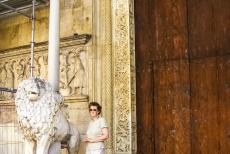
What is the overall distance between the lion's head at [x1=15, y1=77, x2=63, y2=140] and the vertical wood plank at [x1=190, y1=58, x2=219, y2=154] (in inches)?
90.3

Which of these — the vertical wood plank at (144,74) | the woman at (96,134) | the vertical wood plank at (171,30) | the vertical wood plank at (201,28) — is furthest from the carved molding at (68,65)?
the vertical wood plank at (201,28)

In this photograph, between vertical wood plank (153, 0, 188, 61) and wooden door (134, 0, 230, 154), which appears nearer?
wooden door (134, 0, 230, 154)

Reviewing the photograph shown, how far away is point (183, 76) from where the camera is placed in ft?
20.9

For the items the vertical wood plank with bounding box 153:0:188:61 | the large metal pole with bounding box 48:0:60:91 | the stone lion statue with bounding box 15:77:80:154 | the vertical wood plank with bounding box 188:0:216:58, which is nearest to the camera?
the stone lion statue with bounding box 15:77:80:154

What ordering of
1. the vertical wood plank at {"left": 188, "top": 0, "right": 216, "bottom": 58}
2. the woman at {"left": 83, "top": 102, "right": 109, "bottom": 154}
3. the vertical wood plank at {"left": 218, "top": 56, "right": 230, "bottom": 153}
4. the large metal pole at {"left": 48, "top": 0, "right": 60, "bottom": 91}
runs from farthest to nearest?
1. the vertical wood plank at {"left": 188, "top": 0, "right": 216, "bottom": 58}
2. the vertical wood plank at {"left": 218, "top": 56, "right": 230, "bottom": 153}
3. the large metal pole at {"left": 48, "top": 0, "right": 60, "bottom": 91}
4. the woman at {"left": 83, "top": 102, "right": 109, "bottom": 154}

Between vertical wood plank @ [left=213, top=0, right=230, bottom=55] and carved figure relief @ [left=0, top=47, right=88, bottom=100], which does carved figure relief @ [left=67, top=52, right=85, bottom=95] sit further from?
vertical wood plank @ [left=213, top=0, right=230, bottom=55]

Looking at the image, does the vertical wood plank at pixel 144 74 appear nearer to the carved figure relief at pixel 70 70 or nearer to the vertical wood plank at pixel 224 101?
the carved figure relief at pixel 70 70

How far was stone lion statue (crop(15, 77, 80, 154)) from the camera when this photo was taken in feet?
16.5

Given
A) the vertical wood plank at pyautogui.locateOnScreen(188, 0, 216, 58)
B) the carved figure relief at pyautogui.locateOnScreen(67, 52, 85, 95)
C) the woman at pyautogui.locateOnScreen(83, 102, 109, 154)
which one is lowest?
the woman at pyautogui.locateOnScreen(83, 102, 109, 154)

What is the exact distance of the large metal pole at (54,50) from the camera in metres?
5.72

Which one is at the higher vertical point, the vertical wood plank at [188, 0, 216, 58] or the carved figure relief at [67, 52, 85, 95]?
the vertical wood plank at [188, 0, 216, 58]

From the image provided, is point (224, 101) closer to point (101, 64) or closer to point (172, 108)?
point (172, 108)

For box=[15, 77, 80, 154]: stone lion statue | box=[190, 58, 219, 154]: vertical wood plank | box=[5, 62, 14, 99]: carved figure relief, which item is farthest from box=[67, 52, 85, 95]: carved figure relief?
box=[190, 58, 219, 154]: vertical wood plank

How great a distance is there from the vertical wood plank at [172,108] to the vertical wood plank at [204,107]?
0.11m
